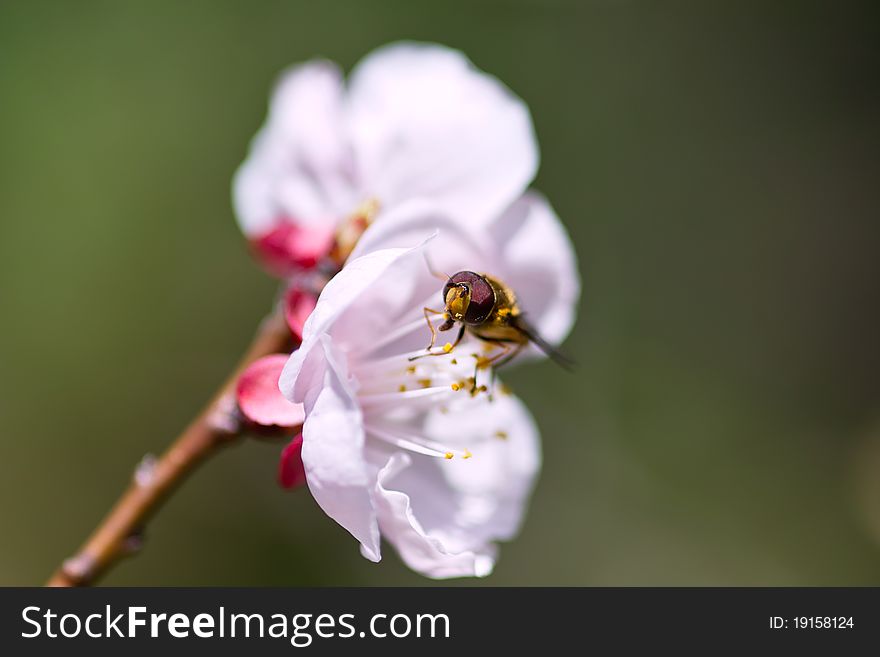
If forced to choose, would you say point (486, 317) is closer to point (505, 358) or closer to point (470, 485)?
point (505, 358)

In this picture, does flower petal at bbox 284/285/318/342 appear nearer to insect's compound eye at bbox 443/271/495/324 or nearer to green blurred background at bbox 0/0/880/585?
insect's compound eye at bbox 443/271/495/324

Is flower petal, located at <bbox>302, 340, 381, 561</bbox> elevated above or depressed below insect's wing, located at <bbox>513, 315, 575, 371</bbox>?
below

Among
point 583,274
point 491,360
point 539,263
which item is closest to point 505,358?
point 491,360

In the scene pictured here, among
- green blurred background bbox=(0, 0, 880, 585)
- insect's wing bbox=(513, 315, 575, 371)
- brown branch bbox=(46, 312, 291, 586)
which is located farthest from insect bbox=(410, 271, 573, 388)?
green blurred background bbox=(0, 0, 880, 585)

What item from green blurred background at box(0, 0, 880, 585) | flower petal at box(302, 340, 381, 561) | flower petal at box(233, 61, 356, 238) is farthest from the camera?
green blurred background at box(0, 0, 880, 585)

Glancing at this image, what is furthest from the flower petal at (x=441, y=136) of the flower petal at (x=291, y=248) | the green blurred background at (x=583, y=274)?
the green blurred background at (x=583, y=274)

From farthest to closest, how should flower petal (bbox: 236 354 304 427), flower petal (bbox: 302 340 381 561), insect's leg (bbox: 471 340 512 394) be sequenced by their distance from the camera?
insect's leg (bbox: 471 340 512 394), flower petal (bbox: 236 354 304 427), flower petal (bbox: 302 340 381 561)

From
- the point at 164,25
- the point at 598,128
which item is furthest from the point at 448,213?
the point at 598,128

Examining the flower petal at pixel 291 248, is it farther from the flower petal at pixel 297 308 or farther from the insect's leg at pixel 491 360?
the insect's leg at pixel 491 360

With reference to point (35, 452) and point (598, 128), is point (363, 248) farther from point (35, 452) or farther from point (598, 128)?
point (598, 128)
